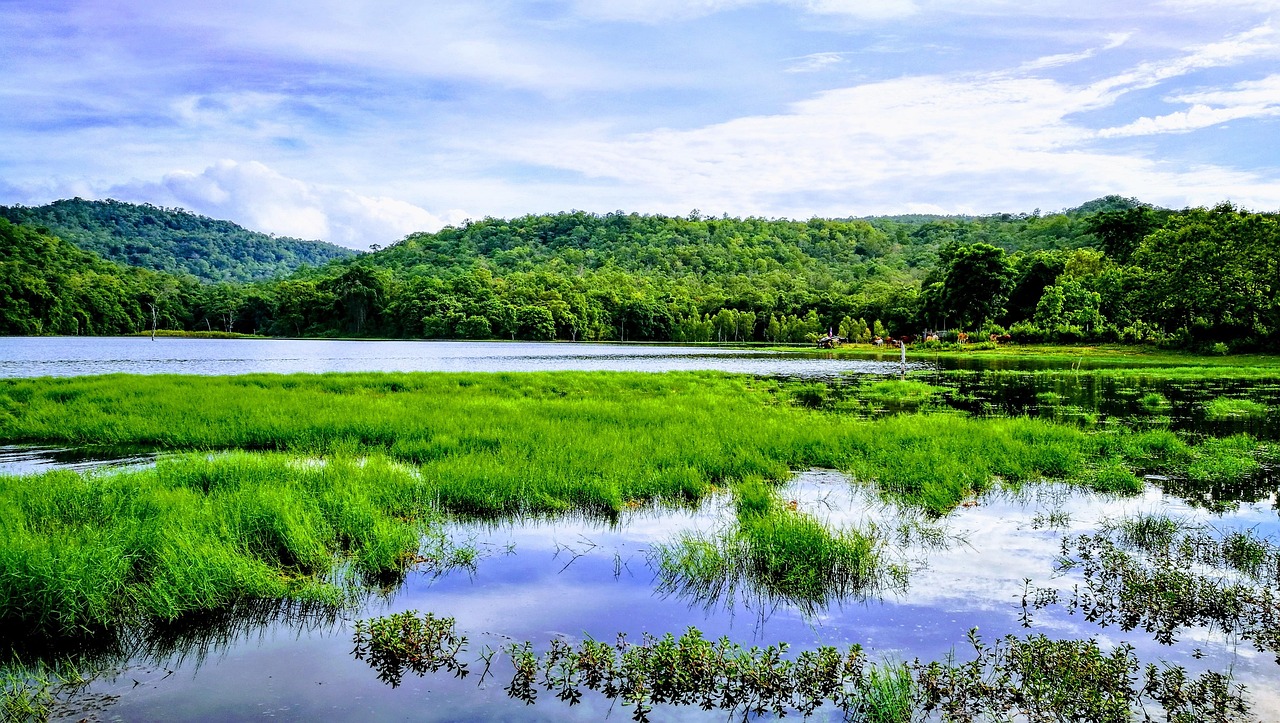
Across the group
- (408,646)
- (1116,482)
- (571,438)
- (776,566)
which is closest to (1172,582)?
(776,566)

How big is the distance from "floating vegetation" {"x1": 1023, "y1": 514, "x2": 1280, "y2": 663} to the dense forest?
48.0 meters

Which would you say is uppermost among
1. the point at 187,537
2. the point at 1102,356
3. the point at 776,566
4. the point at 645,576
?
the point at 187,537

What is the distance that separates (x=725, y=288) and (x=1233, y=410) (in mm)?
144441

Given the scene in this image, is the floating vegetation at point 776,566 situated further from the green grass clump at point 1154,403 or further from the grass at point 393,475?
the green grass clump at point 1154,403

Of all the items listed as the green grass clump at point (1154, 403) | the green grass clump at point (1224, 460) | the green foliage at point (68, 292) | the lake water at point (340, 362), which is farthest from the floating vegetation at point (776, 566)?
the green foliage at point (68, 292)

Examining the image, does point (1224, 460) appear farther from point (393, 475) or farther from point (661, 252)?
point (661, 252)

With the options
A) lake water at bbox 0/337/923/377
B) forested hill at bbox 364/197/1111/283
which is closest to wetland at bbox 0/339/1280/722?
lake water at bbox 0/337/923/377

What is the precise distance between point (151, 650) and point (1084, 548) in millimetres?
9922

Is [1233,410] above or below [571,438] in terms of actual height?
below

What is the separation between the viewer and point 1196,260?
154 feet

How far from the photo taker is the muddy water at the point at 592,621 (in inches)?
210

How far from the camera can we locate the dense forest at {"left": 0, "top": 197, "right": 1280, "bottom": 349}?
49.5m

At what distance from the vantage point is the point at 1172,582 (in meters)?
7.38

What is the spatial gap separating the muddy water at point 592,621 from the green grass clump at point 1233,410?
1213 centimetres
